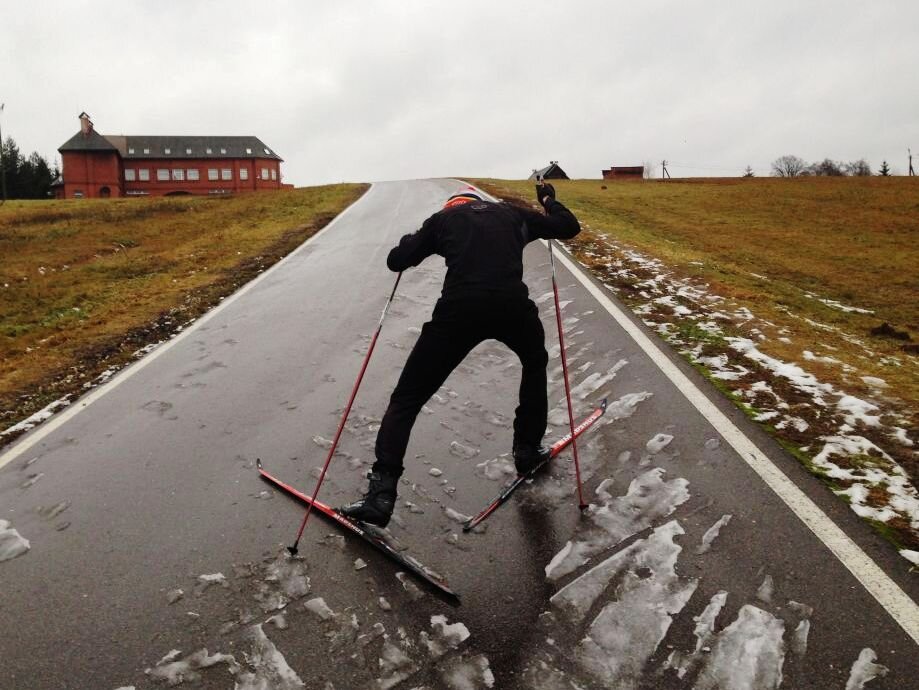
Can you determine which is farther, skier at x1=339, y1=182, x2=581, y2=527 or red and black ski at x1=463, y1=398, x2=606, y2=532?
red and black ski at x1=463, y1=398, x2=606, y2=532

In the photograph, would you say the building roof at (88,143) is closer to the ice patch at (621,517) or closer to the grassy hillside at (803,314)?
the grassy hillside at (803,314)

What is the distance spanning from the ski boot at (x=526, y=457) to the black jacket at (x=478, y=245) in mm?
1230

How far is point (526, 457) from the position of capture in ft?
15.6

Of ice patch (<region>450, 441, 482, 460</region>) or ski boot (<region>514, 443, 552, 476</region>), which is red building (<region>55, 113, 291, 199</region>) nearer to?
ice patch (<region>450, 441, 482, 460</region>)

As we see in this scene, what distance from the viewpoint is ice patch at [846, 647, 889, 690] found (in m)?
2.76

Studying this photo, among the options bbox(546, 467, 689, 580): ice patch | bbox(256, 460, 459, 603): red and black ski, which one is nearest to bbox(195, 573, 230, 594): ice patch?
bbox(256, 460, 459, 603): red and black ski

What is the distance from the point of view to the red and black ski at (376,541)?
354 centimetres

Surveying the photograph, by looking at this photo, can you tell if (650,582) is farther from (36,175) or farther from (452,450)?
(36,175)

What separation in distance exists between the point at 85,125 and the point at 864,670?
93.6 m

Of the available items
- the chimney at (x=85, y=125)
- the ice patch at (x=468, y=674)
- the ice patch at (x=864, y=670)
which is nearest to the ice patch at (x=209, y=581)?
the ice patch at (x=468, y=674)

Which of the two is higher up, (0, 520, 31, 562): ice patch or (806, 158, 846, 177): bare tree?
(806, 158, 846, 177): bare tree

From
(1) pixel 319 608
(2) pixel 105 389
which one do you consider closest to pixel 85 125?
(2) pixel 105 389

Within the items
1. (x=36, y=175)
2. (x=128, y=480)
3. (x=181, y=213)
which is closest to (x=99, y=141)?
(x=36, y=175)

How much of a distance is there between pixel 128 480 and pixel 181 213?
78.4ft
